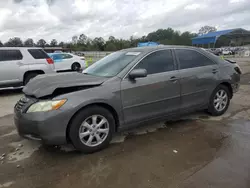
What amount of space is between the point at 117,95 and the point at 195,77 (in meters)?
1.75

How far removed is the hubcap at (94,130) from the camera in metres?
3.10

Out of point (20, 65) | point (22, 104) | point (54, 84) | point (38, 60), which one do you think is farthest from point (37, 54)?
point (54, 84)

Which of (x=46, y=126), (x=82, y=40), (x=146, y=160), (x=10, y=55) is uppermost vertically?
(x=82, y=40)

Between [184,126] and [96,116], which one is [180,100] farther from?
[96,116]

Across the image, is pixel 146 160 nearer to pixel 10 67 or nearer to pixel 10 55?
pixel 10 67

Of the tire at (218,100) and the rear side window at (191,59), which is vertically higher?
the rear side window at (191,59)

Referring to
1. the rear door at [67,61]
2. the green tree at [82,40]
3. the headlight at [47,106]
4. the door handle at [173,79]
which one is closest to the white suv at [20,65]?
the headlight at [47,106]

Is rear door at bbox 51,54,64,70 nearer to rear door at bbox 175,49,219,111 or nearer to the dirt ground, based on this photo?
the dirt ground

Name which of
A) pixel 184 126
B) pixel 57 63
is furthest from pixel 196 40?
pixel 184 126

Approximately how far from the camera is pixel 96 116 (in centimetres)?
316

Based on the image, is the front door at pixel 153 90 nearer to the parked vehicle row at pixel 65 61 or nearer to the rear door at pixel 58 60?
the parked vehicle row at pixel 65 61

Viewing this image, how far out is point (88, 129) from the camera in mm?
3127

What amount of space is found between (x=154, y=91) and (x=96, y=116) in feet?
3.63

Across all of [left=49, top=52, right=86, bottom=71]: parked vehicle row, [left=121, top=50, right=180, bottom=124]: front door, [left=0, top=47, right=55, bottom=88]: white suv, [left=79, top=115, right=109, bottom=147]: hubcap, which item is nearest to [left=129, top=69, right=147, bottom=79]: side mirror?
[left=121, top=50, right=180, bottom=124]: front door
